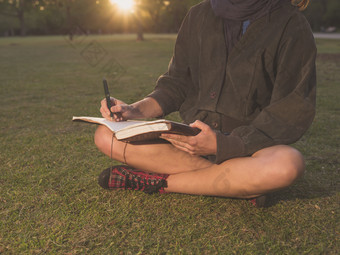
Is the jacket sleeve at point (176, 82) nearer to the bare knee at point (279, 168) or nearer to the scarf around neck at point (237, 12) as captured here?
the scarf around neck at point (237, 12)

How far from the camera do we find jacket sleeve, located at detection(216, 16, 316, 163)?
75.1 inches

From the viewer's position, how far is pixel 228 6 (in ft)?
6.94

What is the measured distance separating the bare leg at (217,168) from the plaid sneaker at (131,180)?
5cm

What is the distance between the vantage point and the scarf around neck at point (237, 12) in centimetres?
205

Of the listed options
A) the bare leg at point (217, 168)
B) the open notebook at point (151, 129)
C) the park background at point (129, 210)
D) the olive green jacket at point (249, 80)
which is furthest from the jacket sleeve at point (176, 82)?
the park background at point (129, 210)

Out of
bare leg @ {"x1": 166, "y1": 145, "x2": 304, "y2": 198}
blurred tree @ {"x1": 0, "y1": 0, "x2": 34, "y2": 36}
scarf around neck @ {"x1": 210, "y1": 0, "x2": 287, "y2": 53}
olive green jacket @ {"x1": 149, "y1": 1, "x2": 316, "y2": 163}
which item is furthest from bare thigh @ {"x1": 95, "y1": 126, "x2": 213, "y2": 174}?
blurred tree @ {"x1": 0, "y1": 0, "x2": 34, "y2": 36}

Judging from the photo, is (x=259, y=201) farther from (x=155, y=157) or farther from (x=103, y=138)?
(x=103, y=138)

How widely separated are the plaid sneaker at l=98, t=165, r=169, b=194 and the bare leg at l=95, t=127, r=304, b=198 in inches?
1.9

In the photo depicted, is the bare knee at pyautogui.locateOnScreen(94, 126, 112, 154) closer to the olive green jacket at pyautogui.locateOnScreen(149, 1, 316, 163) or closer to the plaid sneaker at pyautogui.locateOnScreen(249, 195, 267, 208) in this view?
the olive green jacket at pyautogui.locateOnScreen(149, 1, 316, 163)

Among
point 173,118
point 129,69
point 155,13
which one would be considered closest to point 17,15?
point 155,13

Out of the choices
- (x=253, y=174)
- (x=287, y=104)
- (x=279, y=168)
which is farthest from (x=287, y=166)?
(x=287, y=104)

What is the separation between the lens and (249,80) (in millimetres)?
2072

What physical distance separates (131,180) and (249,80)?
0.96 meters

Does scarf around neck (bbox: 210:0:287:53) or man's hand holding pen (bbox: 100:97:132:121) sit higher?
scarf around neck (bbox: 210:0:287:53)
